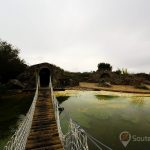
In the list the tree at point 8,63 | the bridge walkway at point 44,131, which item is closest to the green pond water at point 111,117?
the bridge walkway at point 44,131

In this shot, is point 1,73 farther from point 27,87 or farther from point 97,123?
point 97,123

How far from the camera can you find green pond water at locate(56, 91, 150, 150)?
1147 cm

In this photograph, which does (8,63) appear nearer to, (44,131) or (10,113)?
(10,113)

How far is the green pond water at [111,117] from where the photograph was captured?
1147cm

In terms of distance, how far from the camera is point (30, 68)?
99.9ft

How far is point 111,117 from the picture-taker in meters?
15.6

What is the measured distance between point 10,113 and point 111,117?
418 inches

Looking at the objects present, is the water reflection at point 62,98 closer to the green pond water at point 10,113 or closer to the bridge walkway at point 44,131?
the green pond water at point 10,113

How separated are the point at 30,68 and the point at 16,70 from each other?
3.30 metres

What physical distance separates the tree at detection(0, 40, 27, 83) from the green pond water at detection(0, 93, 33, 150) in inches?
226

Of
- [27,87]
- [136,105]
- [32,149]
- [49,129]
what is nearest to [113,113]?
[136,105]

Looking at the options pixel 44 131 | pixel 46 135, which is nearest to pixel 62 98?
pixel 44 131

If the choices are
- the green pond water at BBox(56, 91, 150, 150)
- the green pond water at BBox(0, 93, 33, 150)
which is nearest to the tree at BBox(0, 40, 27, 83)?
the green pond water at BBox(0, 93, 33, 150)

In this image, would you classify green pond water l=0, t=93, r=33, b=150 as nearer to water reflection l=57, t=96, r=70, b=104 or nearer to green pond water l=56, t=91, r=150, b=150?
water reflection l=57, t=96, r=70, b=104
